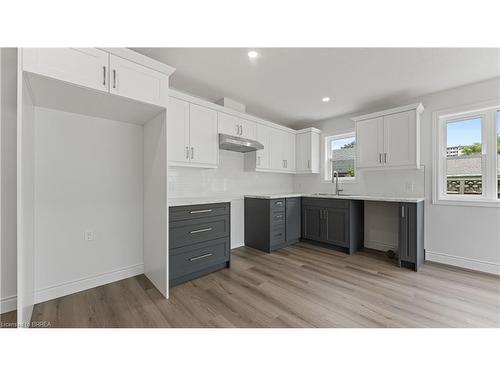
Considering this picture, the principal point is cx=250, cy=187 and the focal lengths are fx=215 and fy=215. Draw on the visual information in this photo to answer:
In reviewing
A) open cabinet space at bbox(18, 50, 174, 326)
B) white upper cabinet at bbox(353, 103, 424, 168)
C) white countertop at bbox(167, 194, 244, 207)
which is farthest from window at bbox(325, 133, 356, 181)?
open cabinet space at bbox(18, 50, 174, 326)

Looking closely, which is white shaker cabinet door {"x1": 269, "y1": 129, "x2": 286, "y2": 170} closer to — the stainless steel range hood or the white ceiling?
the stainless steel range hood

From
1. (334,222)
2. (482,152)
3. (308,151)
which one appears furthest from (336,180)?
(482,152)

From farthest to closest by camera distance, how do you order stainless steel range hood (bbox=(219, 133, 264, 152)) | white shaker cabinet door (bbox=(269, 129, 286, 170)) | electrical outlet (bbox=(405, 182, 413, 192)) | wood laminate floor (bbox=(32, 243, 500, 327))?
white shaker cabinet door (bbox=(269, 129, 286, 170)), electrical outlet (bbox=(405, 182, 413, 192)), stainless steel range hood (bbox=(219, 133, 264, 152)), wood laminate floor (bbox=(32, 243, 500, 327))

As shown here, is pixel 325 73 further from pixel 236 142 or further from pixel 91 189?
pixel 91 189

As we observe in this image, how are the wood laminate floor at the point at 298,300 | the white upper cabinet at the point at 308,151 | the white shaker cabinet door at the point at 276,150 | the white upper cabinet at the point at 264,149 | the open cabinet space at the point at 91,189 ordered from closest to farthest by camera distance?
the wood laminate floor at the point at 298,300, the open cabinet space at the point at 91,189, the white upper cabinet at the point at 264,149, the white shaker cabinet door at the point at 276,150, the white upper cabinet at the point at 308,151

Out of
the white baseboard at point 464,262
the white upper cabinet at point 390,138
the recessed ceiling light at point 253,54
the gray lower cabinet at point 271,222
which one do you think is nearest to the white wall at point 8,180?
the recessed ceiling light at point 253,54

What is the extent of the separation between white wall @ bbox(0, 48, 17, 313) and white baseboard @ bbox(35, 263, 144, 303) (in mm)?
200

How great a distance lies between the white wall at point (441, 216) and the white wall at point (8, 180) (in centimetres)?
452

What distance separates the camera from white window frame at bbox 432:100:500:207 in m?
2.78

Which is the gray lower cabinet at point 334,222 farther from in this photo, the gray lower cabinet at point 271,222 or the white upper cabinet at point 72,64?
the white upper cabinet at point 72,64

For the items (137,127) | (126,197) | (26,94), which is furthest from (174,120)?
(26,94)

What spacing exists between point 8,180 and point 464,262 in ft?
17.0

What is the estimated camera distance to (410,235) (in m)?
2.83

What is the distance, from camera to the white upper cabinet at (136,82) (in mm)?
1813
